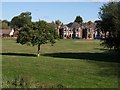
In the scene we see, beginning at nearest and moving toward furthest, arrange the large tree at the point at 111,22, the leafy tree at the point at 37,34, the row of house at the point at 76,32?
the large tree at the point at 111,22 < the leafy tree at the point at 37,34 < the row of house at the point at 76,32

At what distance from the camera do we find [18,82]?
16594 millimetres

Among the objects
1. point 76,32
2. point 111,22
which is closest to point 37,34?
point 111,22

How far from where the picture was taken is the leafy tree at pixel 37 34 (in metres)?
37.5

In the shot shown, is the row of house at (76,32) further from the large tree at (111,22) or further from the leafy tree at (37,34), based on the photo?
the leafy tree at (37,34)

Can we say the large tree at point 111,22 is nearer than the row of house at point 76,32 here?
Yes

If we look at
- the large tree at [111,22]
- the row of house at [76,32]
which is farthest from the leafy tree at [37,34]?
the row of house at [76,32]

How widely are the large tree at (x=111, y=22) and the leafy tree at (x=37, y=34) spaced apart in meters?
6.56

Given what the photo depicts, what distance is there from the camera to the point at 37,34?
123 ft

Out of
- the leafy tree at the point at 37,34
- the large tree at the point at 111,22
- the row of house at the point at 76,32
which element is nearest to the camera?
the large tree at the point at 111,22

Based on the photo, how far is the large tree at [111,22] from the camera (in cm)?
3649

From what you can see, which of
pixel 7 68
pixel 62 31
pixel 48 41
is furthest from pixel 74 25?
pixel 7 68

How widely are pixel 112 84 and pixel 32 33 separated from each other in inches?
793

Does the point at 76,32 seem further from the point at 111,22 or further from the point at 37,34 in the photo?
the point at 37,34

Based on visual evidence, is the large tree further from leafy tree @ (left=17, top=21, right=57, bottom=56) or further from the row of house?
the row of house
